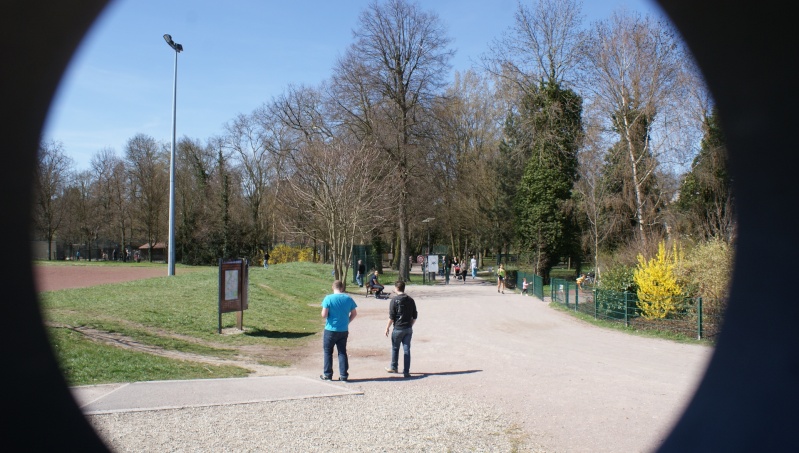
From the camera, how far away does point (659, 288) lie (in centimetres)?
1748

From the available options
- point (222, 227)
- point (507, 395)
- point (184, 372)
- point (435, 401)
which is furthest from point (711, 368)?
point (222, 227)

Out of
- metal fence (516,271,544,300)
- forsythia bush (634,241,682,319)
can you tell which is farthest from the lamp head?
forsythia bush (634,241,682,319)

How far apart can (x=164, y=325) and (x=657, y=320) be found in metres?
13.2

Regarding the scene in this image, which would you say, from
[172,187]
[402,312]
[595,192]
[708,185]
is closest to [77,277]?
[172,187]

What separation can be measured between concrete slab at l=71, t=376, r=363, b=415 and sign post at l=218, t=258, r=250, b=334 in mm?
5557

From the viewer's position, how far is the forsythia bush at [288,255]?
5634 centimetres

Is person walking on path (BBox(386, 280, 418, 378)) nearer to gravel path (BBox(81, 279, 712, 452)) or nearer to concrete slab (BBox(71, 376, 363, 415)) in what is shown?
gravel path (BBox(81, 279, 712, 452))

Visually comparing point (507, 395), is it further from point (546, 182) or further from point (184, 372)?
point (546, 182)

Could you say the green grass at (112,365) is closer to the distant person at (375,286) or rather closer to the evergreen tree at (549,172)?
the distant person at (375,286)

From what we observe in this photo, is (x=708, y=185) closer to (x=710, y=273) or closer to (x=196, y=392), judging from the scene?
(x=710, y=273)

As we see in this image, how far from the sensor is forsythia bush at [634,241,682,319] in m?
17.3

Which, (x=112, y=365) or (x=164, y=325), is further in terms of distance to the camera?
(x=164, y=325)

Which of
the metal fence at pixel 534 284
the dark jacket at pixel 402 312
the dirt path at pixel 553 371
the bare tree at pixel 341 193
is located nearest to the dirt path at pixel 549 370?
the dirt path at pixel 553 371

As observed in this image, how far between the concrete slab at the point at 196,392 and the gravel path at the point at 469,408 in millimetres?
253
